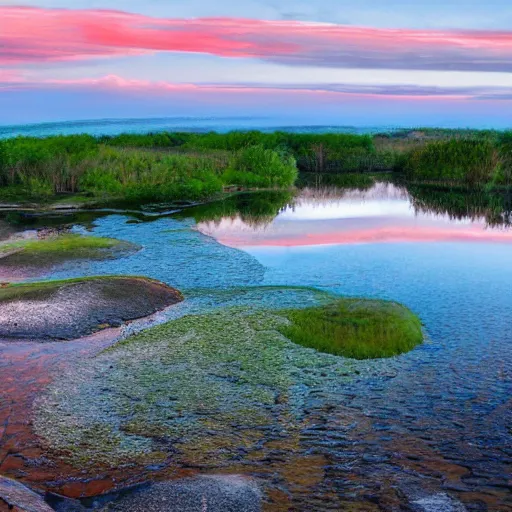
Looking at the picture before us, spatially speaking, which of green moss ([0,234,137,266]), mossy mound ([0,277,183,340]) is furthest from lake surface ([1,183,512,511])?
mossy mound ([0,277,183,340])

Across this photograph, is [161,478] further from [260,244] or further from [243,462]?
[260,244]

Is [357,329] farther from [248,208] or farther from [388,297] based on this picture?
[248,208]

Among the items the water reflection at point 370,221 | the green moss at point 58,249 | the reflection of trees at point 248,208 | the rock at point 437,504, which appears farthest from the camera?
the reflection of trees at point 248,208

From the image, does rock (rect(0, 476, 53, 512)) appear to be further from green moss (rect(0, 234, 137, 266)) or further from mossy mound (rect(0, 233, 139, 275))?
green moss (rect(0, 234, 137, 266))

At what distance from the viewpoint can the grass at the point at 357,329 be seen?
14.7m

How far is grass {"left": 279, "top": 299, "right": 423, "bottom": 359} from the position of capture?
14.7 meters

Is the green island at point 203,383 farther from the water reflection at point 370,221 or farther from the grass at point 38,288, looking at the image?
the water reflection at point 370,221

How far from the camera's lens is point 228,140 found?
6419cm

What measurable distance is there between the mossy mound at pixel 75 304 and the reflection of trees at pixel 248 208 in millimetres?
14051

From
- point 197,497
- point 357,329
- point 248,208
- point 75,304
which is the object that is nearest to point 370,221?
point 248,208

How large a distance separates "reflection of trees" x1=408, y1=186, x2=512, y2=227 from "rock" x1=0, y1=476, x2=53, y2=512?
2785 centimetres

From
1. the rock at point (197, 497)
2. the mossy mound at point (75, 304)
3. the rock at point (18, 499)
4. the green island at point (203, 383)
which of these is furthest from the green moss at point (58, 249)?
the rock at point (197, 497)

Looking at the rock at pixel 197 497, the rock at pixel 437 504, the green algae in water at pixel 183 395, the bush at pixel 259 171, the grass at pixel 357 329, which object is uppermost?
the bush at pixel 259 171

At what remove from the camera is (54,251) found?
24.3m
